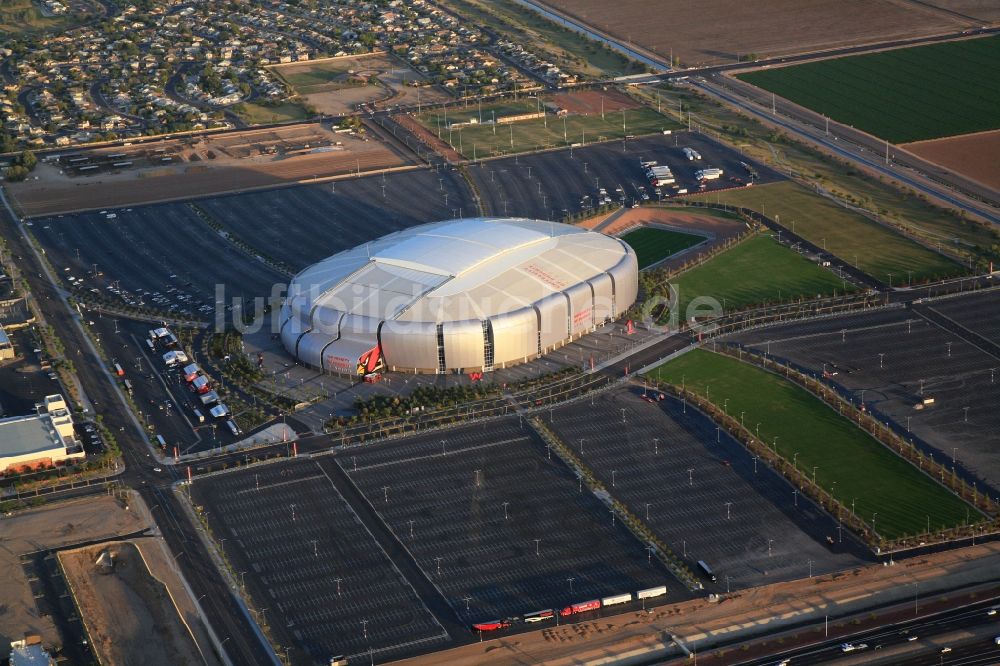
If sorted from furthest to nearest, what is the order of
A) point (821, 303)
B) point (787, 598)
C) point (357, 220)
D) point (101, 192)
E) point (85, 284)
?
point (101, 192)
point (357, 220)
point (85, 284)
point (821, 303)
point (787, 598)

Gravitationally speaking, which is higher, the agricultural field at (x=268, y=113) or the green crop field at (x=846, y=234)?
the agricultural field at (x=268, y=113)

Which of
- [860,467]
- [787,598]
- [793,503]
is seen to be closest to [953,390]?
[860,467]

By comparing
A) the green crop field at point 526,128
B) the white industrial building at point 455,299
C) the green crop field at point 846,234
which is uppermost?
the white industrial building at point 455,299

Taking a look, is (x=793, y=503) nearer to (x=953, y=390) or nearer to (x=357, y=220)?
(x=953, y=390)

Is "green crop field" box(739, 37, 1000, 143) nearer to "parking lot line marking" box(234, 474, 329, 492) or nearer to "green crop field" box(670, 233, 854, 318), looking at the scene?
"green crop field" box(670, 233, 854, 318)

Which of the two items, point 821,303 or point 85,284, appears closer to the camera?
point 821,303

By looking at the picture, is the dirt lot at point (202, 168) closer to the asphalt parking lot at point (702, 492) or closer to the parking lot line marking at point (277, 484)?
the parking lot line marking at point (277, 484)

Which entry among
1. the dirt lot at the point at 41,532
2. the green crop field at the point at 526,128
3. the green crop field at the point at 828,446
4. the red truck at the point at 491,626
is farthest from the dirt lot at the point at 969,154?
the dirt lot at the point at 41,532
